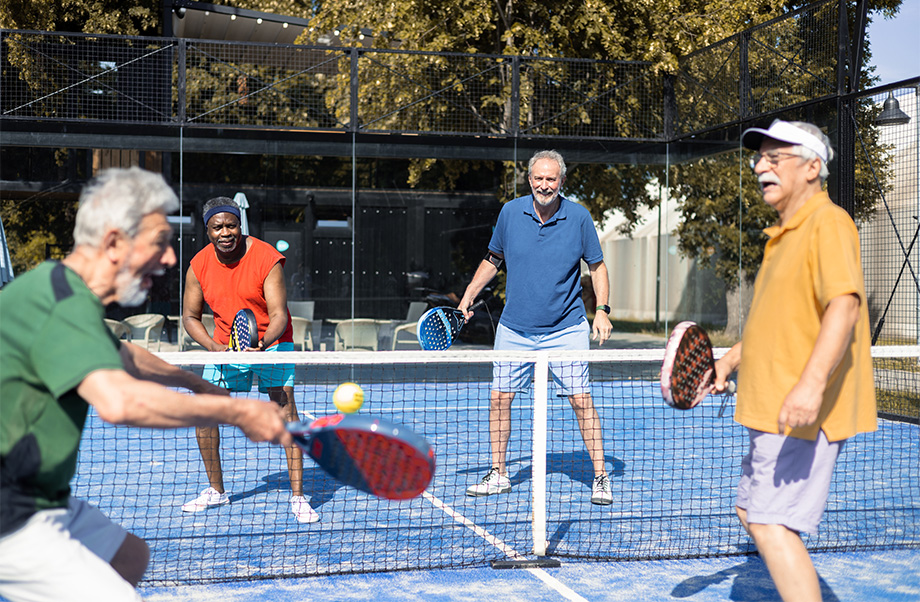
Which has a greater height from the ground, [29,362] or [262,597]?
[29,362]

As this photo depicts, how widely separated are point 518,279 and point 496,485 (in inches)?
51.4

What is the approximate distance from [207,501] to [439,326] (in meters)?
1.82

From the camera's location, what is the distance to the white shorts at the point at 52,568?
83.4 inches

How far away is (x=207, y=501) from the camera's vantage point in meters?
5.63

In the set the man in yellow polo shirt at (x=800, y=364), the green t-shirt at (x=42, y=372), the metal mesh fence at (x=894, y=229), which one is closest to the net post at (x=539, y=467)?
the man in yellow polo shirt at (x=800, y=364)

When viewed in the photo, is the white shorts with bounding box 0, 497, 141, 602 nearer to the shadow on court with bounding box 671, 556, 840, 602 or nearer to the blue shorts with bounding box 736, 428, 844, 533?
the blue shorts with bounding box 736, 428, 844, 533

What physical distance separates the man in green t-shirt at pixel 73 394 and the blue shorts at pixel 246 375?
9.95 ft

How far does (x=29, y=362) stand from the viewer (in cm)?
207

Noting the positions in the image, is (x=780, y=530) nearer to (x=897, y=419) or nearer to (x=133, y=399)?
(x=133, y=399)

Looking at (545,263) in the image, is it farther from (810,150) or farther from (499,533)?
(810,150)

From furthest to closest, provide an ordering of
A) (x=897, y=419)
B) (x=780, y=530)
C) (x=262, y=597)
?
(x=897, y=419) → (x=262, y=597) → (x=780, y=530)

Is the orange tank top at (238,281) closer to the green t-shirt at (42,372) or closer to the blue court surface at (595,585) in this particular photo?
the blue court surface at (595,585)

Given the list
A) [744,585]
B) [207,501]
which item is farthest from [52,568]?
[207,501]

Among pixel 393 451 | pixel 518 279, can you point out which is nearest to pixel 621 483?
pixel 518 279
